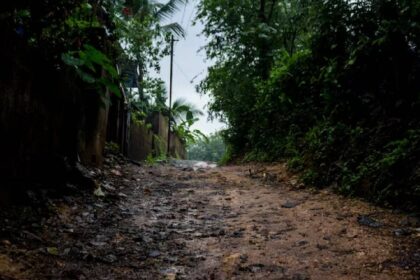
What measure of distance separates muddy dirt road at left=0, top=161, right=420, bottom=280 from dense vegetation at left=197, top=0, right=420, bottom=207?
0.41m

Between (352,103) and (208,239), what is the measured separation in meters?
3.30

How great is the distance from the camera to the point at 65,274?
2229 millimetres

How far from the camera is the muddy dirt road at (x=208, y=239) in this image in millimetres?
2402

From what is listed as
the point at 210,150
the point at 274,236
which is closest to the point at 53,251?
the point at 274,236

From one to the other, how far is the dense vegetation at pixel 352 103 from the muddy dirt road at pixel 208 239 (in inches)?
16.3

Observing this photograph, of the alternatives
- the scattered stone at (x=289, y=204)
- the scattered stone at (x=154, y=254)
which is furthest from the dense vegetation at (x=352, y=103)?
the scattered stone at (x=154, y=254)

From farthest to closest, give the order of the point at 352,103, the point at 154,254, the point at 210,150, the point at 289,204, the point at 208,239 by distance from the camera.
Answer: the point at 210,150 → the point at 352,103 → the point at 289,204 → the point at 208,239 → the point at 154,254

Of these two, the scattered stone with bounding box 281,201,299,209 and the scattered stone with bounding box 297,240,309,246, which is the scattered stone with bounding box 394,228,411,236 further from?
the scattered stone with bounding box 281,201,299,209

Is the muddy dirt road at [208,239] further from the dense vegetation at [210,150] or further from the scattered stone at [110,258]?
the dense vegetation at [210,150]

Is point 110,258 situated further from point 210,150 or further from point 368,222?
point 210,150

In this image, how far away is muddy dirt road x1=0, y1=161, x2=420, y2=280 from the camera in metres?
2.40

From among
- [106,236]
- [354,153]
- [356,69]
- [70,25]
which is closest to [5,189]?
[106,236]

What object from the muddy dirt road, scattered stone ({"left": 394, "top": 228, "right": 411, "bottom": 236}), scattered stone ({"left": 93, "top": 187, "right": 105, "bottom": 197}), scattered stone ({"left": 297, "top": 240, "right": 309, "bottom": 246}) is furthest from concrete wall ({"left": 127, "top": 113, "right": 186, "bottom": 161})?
scattered stone ({"left": 394, "top": 228, "right": 411, "bottom": 236})

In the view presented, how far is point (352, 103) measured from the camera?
5.35 metres
